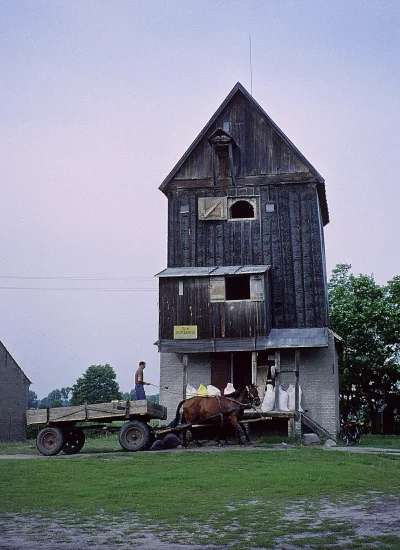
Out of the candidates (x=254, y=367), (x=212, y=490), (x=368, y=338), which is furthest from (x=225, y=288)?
(x=368, y=338)

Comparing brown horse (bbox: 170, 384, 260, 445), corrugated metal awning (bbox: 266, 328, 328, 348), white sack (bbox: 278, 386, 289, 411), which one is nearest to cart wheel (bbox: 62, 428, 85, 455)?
brown horse (bbox: 170, 384, 260, 445)

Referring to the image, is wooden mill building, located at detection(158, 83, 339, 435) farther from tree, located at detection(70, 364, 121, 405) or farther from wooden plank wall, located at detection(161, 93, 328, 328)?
tree, located at detection(70, 364, 121, 405)

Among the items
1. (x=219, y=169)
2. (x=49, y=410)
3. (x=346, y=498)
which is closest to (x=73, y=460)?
(x=49, y=410)

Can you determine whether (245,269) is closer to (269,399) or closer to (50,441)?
(269,399)

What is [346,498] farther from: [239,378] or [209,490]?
[239,378]

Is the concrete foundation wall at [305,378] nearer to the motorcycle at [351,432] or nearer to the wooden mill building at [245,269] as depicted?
the wooden mill building at [245,269]

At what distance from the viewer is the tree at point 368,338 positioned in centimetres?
4591

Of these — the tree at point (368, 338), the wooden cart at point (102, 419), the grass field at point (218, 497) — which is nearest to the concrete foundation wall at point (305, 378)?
the wooden cart at point (102, 419)

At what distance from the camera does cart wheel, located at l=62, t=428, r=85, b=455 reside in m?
24.0

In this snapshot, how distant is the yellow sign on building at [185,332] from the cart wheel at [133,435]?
22.4ft

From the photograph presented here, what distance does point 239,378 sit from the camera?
99.9 feet

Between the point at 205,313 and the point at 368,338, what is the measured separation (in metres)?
20.0

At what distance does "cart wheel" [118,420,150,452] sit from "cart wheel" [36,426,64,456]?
1.94 metres

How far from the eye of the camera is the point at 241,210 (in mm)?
32594
